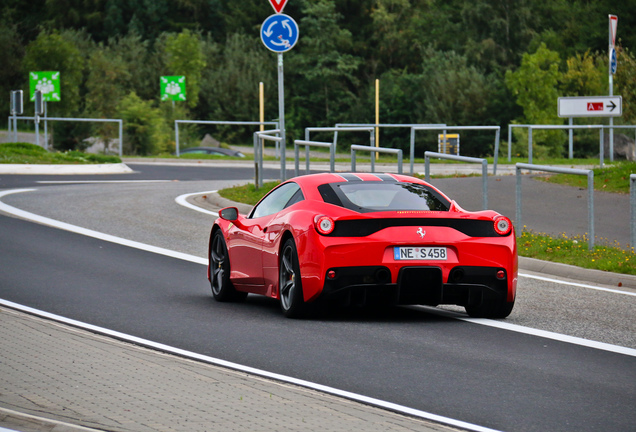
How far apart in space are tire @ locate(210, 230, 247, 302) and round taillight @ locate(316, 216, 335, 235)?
210 cm

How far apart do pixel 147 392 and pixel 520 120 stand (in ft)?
176

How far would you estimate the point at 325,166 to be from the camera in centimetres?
2650

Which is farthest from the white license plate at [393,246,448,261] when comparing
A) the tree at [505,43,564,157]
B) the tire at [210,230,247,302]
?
the tree at [505,43,564,157]

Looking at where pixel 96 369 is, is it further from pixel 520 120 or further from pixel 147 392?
pixel 520 120

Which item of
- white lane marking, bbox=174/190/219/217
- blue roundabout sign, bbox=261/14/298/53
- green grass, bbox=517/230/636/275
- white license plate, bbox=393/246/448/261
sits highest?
blue roundabout sign, bbox=261/14/298/53

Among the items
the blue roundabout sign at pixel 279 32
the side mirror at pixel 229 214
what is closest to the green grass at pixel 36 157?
the blue roundabout sign at pixel 279 32

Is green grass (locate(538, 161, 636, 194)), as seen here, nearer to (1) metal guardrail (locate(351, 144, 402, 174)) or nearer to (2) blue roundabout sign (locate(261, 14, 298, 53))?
(1) metal guardrail (locate(351, 144, 402, 174))

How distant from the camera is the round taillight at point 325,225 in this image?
877cm

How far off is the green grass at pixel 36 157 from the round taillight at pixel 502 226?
23686 mm

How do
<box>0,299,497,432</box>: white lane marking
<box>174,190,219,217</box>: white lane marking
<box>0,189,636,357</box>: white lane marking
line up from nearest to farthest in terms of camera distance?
<box>0,299,497,432</box>: white lane marking < <box>0,189,636,357</box>: white lane marking < <box>174,190,219,217</box>: white lane marking

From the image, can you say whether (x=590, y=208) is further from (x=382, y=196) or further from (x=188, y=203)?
(x=188, y=203)

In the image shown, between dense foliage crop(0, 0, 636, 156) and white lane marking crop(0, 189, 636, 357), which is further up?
dense foliage crop(0, 0, 636, 156)

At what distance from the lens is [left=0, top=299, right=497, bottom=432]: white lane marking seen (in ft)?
19.4

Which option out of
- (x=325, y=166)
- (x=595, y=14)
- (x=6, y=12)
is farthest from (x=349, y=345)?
(x=6, y=12)
